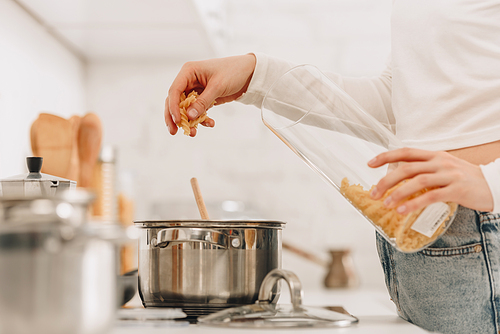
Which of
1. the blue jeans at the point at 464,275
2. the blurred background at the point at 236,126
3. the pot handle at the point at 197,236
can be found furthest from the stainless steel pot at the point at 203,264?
the blurred background at the point at 236,126

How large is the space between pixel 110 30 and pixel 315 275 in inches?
43.0

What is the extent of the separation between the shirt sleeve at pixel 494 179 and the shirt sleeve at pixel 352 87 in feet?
0.73

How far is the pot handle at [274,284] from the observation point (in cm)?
53

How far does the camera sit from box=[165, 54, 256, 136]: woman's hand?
0.72 meters

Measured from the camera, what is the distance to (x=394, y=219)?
0.56m

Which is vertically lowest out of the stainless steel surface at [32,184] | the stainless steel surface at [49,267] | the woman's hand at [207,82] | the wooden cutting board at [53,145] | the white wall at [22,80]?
the stainless steel surface at [49,267]

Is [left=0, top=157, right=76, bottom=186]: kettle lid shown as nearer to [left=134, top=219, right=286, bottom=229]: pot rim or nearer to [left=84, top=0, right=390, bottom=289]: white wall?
Answer: [left=134, top=219, right=286, bottom=229]: pot rim

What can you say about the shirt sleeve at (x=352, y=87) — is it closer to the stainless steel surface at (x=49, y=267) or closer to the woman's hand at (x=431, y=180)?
the woman's hand at (x=431, y=180)

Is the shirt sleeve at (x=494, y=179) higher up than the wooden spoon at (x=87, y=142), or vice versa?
the wooden spoon at (x=87, y=142)

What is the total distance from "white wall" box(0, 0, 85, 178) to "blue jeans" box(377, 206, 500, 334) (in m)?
0.94

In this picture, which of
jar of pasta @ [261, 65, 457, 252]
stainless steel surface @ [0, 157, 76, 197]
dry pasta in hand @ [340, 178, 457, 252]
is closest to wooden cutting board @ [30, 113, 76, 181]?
stainless steel surface @ [0, 157, 76, 197]

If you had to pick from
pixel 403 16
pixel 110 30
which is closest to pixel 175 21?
pixel 110 30

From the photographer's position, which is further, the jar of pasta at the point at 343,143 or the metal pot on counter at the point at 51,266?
the jar of pasta at the point at 343,143

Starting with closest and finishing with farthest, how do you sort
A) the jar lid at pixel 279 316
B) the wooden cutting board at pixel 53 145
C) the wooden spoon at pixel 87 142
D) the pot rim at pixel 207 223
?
the jar lid at pixel 279 316 < the pot rim at pixel 207 223 < the wooden cutting board at pixel 53 145 < the wooden spoon at pixel 87 142
